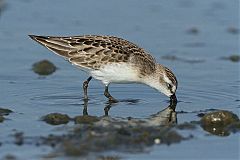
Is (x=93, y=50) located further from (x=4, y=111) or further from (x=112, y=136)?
(x=112, y=136)

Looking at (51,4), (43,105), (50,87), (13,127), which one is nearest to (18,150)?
(13,127)

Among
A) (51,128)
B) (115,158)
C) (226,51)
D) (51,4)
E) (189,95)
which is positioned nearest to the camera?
(115,158)

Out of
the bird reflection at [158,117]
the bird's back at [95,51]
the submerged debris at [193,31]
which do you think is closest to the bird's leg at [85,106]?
the bird reflection at [158,117]

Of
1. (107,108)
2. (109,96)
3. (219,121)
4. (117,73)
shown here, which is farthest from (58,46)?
(219,121)

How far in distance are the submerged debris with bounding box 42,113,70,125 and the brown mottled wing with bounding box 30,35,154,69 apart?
5.03ft

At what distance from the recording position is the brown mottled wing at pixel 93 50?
14.3m

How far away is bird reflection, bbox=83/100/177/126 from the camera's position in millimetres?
13049

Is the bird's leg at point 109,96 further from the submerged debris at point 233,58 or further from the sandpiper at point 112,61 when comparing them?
the submerged debris at point 233,58

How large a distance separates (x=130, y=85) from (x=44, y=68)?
1841mm

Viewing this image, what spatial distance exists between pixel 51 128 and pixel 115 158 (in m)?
→ 1.64

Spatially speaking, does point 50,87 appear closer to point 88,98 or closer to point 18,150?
point 88,98

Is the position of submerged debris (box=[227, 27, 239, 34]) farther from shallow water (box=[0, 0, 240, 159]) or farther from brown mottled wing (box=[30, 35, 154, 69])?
brown mottled wing (box=[30, 35, 154, 69])

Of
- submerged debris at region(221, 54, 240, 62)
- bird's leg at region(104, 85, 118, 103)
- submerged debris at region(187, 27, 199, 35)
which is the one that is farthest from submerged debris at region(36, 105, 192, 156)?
submerged debris at region(187, 27, 199, 35)

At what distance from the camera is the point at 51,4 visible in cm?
2109
